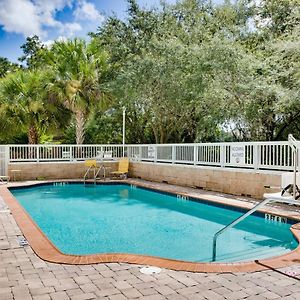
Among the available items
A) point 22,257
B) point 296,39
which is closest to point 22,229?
point 22,257

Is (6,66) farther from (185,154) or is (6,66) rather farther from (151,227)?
(151,227)

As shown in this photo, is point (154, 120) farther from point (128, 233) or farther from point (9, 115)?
point (128, 233)

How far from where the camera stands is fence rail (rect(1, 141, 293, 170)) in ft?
30.7

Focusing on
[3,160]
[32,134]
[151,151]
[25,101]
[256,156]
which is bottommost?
[3,160]

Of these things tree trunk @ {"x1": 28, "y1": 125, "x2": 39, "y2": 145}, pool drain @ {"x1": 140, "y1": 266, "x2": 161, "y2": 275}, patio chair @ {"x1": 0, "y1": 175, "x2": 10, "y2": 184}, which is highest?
tree trunk @ {"x1": 28, "y1": 125, "x2": 39, "y2": 145}

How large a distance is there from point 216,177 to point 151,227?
13.7 feet

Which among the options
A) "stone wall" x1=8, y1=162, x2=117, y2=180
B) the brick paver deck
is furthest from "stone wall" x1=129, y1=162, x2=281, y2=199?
the brick paver deck

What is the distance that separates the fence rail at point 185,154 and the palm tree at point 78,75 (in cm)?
229

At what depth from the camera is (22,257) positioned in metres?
4.48

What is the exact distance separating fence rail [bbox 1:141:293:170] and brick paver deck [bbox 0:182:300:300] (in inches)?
218

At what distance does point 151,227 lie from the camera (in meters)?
7.69

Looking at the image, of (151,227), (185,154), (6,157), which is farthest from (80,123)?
(151,227)

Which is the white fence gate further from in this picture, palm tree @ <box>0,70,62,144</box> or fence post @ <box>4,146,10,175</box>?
palm tree @ <box>0,70,62,144</box>

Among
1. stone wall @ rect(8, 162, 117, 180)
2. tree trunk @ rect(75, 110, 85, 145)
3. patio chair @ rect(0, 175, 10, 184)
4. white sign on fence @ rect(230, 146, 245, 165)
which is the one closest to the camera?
white sign on fence @ rect(230, 146, 245, 165)
